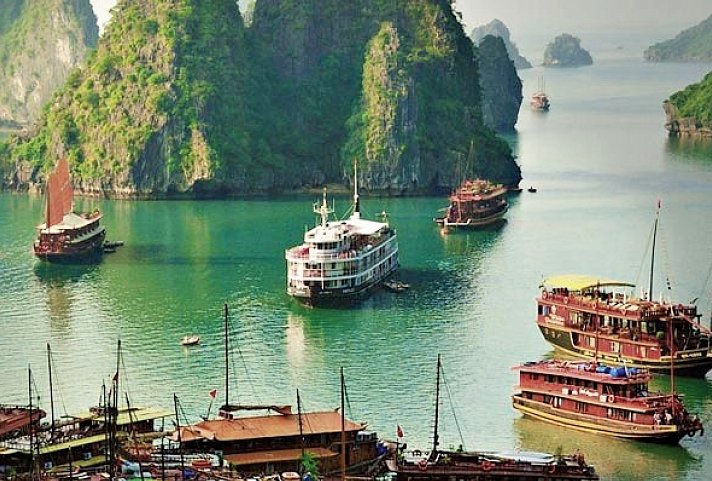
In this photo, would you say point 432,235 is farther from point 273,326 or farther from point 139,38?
point 139,38

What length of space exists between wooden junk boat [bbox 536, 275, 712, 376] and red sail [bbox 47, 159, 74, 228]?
60.5 feet

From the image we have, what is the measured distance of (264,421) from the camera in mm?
31375

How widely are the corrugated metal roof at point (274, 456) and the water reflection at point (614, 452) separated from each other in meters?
3.92

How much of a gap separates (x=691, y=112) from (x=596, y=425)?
192 feet

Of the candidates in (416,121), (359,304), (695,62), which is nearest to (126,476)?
(359,304)

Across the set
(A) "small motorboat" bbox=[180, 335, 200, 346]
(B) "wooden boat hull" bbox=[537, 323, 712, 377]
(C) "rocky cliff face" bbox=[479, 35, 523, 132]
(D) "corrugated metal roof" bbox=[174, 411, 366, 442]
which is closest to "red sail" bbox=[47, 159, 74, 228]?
(A) "small motorboat" bbox=[180, 335, 200, 346]

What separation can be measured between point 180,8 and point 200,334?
31.3 metres

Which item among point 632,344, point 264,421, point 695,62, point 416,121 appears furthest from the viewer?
point 695,62

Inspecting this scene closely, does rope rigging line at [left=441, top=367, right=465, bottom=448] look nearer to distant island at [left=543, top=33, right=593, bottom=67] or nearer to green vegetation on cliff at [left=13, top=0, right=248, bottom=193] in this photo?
green vegetation on cliff at [left=13, top=0, right=248, bottom=193]

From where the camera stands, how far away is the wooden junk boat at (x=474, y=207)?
5928 centimetres

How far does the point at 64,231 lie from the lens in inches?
2101

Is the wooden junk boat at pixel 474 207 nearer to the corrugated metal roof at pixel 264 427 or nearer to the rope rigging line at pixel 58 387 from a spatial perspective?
the rope rigging line at pixel 58 387

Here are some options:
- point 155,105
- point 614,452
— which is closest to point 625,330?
point 614,452

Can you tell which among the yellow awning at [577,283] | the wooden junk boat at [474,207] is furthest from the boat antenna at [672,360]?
the wooden junk boat at [474,207]
